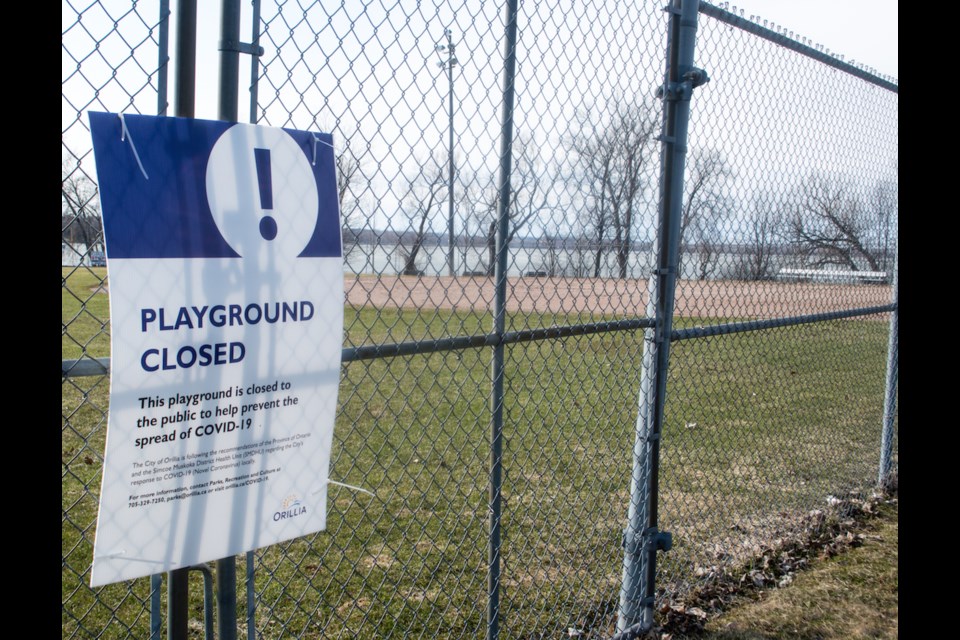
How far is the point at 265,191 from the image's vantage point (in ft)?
6.51

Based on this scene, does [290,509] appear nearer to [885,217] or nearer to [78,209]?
[78,209]

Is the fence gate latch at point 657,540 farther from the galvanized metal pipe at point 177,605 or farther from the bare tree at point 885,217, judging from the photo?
the bare tree at point 885,217

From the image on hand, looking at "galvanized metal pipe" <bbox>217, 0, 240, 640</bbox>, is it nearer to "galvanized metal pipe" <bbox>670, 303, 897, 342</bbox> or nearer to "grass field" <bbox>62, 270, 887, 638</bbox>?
"grass field" <bbox>62, 270, 887, 638</bbox>

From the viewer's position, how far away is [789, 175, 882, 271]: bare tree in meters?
5.23

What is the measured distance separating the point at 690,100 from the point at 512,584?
8.49ft

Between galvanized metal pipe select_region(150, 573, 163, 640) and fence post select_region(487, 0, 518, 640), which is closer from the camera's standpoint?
galvanized metal pipe select_region(150, 573, 163, 640)

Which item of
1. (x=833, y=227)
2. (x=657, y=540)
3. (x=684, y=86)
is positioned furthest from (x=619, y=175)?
(x=833, y=227)

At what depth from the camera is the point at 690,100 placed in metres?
3.53

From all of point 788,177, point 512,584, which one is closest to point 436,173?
point 512,584

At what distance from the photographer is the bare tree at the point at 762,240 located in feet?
15.6

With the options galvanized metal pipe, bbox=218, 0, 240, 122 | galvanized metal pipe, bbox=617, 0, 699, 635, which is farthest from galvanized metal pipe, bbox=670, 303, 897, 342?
galvanized metal pipe, bbox=218, 0, 240, 122

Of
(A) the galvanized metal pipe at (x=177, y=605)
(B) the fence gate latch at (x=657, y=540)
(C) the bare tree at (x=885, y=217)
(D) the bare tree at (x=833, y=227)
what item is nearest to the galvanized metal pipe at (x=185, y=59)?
(A) the galvanized metal pipe at (x=177, y=605)

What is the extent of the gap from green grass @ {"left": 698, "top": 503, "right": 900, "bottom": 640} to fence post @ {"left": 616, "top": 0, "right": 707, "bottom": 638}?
465 mm
